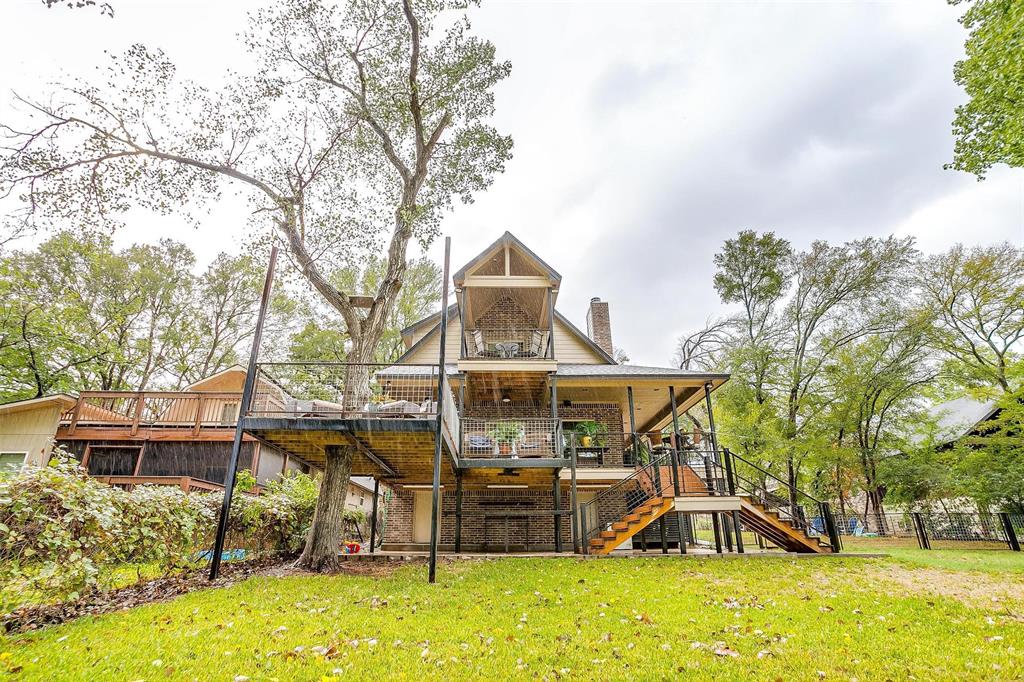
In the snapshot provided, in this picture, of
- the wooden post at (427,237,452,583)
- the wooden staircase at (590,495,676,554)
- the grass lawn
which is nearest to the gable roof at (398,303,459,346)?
the wooden post at (427,237,452,583)

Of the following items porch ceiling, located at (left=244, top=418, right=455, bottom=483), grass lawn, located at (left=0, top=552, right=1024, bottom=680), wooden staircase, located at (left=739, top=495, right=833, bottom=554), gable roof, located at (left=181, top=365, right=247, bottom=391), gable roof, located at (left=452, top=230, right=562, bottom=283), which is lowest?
grass lawn, located at (left=0, top=552, right=1024, bottom=680)

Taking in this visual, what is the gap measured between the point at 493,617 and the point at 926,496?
21115 millimetres

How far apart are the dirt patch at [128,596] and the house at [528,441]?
234 cm

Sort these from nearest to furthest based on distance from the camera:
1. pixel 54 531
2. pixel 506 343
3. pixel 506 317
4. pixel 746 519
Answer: pixel 54 531 → pixel 746 519 → pixel 506 343 → pixel 506 317

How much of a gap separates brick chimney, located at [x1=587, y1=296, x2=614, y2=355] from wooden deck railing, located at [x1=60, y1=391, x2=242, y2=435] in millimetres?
13317

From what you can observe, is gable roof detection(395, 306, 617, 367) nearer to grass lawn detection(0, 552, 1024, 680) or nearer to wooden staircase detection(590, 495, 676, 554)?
wooden staircase detection(590, 495, 676, 554)

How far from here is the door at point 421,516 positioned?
47.4ft

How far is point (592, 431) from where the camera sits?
1476 centimetres

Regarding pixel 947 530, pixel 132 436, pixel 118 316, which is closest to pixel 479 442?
pixel 132 436

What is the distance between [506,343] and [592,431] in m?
4.10

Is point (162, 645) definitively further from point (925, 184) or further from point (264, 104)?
point (925, 184)

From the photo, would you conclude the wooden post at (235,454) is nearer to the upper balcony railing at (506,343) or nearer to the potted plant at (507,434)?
the potted plant at (507,434)

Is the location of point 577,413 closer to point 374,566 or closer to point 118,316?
point 374,566

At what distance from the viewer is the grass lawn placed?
367cm
